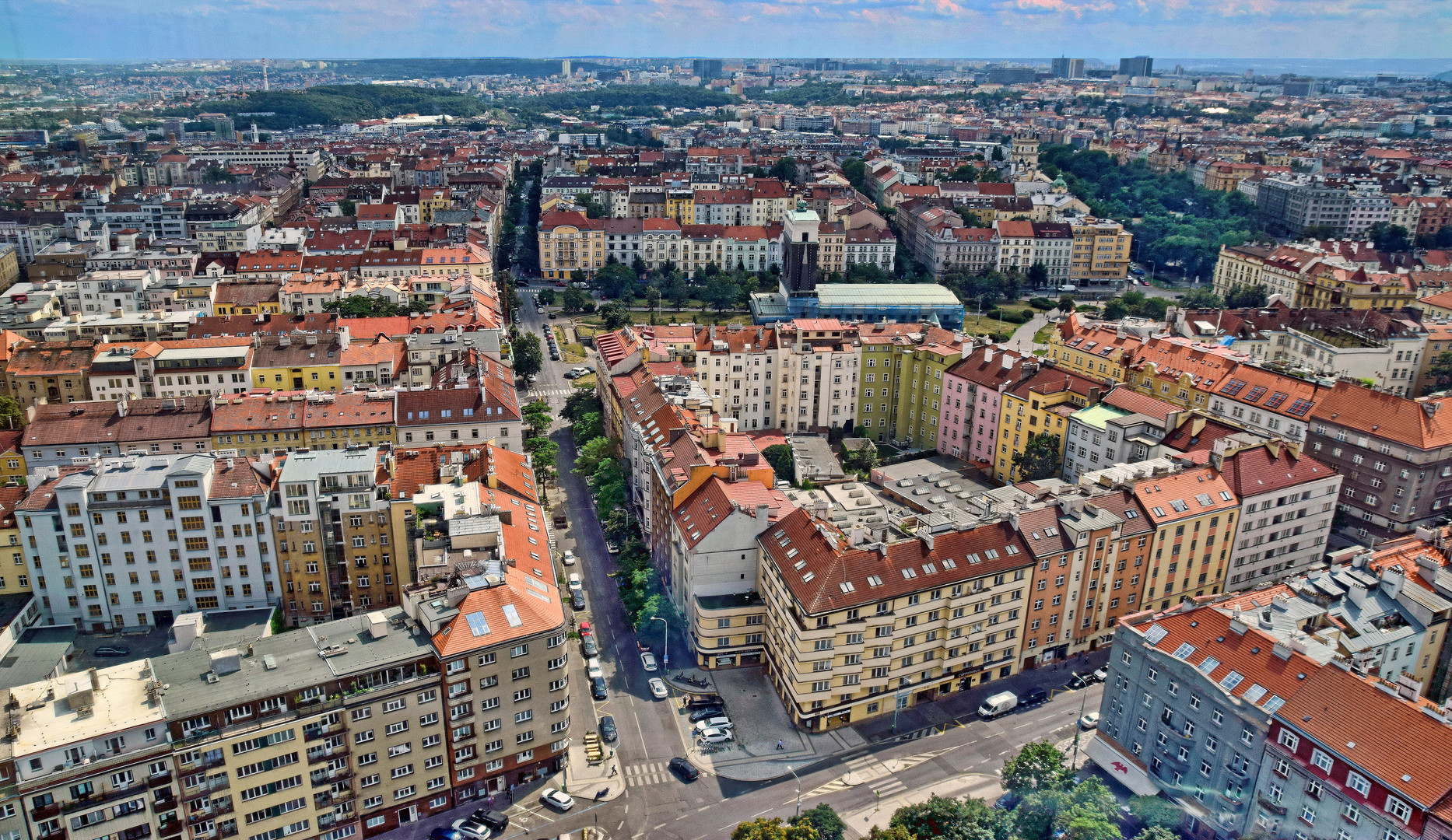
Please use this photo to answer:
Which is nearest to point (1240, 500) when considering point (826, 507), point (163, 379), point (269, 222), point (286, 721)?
point (826, 507)

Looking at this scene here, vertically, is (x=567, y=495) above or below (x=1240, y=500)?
below

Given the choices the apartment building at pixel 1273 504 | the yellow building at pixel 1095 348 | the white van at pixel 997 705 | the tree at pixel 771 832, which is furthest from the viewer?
the yellow building at pixel 1095 348

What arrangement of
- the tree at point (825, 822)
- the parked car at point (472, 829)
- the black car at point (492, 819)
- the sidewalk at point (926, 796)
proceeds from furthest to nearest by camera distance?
1. the sidewalk at point (926, 796)
2. the black car at point (492, 819)
3. the parked car at point (472, 829)
4. the tree at point (825, 822)

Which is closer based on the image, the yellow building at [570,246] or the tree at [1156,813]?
the tree at [1156,813]

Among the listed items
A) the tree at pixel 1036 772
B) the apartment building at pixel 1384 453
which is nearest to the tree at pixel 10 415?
the tree at pixel 1036 772

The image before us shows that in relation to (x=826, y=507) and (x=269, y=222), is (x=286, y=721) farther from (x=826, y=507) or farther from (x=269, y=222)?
(x=269, y=222)

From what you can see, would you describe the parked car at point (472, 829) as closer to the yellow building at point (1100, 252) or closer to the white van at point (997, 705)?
the white van at point (997, 705)

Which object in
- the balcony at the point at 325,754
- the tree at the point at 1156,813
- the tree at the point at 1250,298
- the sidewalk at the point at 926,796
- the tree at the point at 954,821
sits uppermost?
the tree at the point at 1250,298
